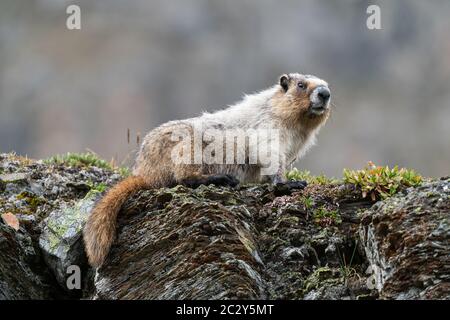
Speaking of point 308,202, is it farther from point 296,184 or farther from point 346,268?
point 346,268

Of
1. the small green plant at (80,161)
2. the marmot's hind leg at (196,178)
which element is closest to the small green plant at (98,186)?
the small green plant at (80,161)

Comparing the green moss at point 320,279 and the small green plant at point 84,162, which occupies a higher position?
the small green plant at point 84,162

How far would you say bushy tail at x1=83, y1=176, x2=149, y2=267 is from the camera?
39.3 ft

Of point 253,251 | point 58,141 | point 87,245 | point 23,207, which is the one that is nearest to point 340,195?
point 253,251

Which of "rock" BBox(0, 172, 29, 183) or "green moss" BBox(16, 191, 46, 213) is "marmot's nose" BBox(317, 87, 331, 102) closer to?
"green moss" BBox(16, 191, 46, 213)

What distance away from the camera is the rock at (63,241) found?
12500 mm

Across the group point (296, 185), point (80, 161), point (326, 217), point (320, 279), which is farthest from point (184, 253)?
point (80, 161)

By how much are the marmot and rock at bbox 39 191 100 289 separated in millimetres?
486

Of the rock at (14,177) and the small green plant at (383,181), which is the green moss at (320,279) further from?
the rock at (14,177)

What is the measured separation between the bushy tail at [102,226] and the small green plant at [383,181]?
3.94 meters

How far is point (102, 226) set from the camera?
12.2 metres

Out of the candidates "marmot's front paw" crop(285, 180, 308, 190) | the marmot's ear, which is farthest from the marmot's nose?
"marmot's front paw" crop(285, 180, 308, 190)

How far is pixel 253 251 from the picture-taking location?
38.1 ft

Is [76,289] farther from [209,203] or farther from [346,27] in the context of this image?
[346,27]
